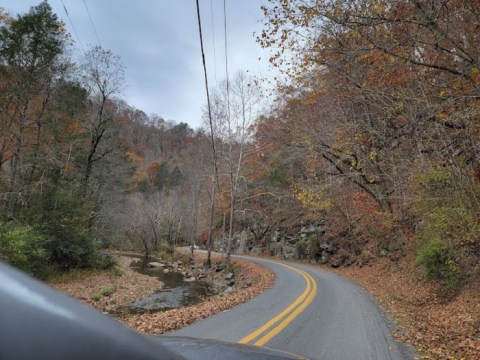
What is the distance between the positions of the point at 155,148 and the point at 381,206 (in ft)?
252

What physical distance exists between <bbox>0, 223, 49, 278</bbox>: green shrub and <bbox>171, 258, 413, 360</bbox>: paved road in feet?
28.2

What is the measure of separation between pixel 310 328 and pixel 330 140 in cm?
1368

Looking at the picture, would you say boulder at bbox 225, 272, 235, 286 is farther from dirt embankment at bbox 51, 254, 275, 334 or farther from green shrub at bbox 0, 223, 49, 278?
green shrub at bbox 0, 223, 49, 278

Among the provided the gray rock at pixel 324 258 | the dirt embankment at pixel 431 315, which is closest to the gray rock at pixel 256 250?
the gray rock at pixel 324 258

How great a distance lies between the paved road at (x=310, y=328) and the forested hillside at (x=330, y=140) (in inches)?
182

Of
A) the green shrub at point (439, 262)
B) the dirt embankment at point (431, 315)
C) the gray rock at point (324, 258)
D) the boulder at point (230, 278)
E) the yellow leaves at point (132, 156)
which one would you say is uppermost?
the yellow leaves at point (132, 156)

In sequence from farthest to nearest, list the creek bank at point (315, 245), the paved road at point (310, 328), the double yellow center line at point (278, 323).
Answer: the creek bank at point (315, 245) < the double yellow center line at point (278, 323) < the paved road at point (310, 328)

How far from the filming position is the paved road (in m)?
6.36

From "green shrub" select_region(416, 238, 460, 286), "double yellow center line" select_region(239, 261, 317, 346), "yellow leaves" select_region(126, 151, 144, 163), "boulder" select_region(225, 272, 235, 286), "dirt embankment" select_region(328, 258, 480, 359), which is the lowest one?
"boulder" select_region(225, 272, 235, 286)

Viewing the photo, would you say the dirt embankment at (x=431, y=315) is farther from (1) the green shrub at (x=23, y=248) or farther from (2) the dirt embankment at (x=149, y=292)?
(1) the green shrub at (x=23, y=248)

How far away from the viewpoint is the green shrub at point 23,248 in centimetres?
1395

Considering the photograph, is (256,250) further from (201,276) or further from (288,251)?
(201,276)

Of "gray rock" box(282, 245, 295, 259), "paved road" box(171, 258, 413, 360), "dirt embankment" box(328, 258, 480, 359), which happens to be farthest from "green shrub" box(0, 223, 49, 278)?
"gray rock" box(282, 245, 295, 259)

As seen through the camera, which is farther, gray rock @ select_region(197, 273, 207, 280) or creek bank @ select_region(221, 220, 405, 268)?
creek bank @ select_region(221, 220, 405, 268)
